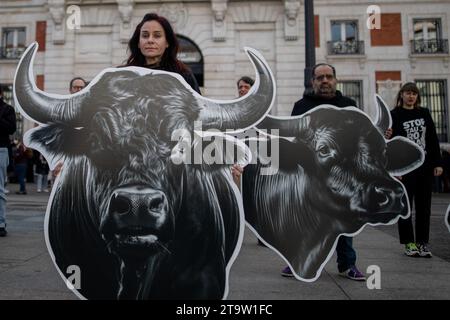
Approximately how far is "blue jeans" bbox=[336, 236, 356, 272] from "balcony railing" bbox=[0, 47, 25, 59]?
64.0 ft

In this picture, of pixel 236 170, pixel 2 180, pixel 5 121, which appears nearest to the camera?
pixel 236 170

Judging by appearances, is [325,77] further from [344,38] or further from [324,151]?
[344,38]

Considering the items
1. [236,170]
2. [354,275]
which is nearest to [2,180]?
[236,170]

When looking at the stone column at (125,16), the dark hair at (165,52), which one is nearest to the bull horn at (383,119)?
the dark hair at (165,52)

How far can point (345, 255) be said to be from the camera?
3.68m

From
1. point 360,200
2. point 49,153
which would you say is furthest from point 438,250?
point 49,153

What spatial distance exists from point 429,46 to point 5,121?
17.6 meters

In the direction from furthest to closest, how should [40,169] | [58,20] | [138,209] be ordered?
[58,20], [40,169], [138,209]

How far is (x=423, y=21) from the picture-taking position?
17625 millimetres

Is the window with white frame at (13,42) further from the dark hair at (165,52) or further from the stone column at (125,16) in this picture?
the dark hair at (165,52)

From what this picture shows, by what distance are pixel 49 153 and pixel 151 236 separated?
0.83 m

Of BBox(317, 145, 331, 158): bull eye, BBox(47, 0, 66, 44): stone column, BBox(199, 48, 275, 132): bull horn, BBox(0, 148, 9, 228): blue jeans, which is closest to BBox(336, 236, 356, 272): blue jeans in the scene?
BBox(317, 145, 331, 158): bull eye

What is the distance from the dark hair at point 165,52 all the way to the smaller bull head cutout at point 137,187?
0.89 ft
